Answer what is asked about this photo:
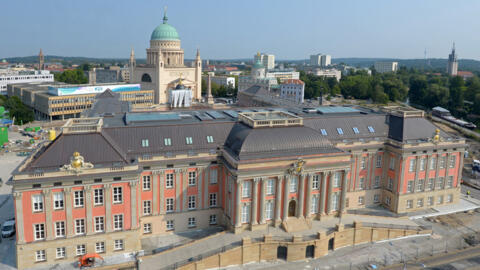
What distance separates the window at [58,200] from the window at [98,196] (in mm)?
3978

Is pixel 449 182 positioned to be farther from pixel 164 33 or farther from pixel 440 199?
pixel 164 33

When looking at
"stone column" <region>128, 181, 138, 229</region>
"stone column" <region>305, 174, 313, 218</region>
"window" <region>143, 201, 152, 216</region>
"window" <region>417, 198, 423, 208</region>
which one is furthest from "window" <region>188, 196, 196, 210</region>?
"window" <region>417, 198, 423, 208</region>

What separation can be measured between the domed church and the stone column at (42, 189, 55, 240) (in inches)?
4999

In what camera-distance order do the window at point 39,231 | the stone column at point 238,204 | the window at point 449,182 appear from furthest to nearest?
1. the window at point 449,182
2. the stone column at point 238,204
3. the window at point 39,231

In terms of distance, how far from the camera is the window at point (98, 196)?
51.9 m

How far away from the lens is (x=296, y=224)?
194ft

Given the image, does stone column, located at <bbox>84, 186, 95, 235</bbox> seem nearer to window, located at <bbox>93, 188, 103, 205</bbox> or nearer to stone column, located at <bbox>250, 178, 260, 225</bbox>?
window, located at <bbox>93, 188, 103, 205</bbox>

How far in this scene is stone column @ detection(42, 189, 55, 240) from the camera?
49531 millimetres

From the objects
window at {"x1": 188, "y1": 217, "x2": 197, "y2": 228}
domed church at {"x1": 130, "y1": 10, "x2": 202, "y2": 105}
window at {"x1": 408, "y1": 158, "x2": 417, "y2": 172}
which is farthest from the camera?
domed church at {"x1": 130, "y1": 10, "x2": 202, "y2": 105}

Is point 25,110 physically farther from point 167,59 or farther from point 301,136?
point 301,136

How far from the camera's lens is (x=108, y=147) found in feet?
178

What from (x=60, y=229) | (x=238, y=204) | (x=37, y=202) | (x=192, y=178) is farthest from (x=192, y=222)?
(x=37, y=202)

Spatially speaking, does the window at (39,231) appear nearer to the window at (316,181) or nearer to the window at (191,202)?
the window at (191,202)

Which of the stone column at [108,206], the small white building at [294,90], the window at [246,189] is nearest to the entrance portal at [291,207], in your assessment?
the window at [246,189]
